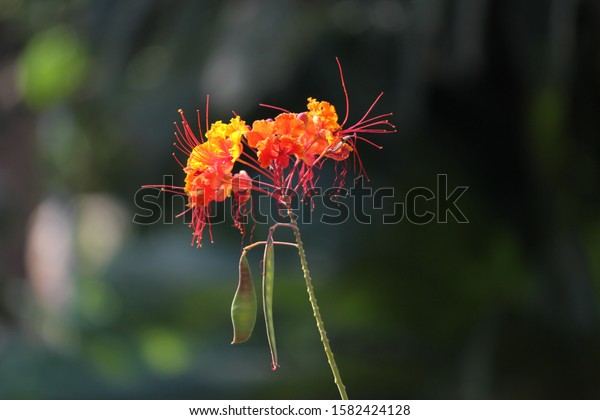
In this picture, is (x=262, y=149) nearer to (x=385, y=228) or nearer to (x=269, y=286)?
(x=269, y=286)

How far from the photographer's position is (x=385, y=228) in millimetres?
1662

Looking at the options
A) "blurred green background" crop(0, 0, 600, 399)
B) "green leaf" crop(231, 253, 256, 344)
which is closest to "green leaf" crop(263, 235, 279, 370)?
"green leaf" crop(231, 253, 256, 344)

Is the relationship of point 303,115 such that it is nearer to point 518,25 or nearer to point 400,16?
point 518,25

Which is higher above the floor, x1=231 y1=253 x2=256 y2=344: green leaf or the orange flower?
the orange flower

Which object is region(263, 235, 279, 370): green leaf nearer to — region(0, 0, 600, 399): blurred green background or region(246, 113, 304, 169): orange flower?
region(246, 113, 304, 169): orange flower

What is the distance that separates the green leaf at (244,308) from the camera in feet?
1.73

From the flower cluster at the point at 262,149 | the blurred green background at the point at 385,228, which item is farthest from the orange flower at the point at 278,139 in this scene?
the blurred green background at the point at 385,228

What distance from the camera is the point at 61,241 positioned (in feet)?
8.42

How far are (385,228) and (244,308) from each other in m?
1.14

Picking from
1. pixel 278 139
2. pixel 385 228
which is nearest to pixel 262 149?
pixel 278 139

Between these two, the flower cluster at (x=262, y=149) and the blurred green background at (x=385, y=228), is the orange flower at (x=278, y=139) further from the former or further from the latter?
the blurred green background at (x=385, y=228)

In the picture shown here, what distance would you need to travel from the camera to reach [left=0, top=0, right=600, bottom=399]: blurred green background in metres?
1.50

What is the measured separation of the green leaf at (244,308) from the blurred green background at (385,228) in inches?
38.3

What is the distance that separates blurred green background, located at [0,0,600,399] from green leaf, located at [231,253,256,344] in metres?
0.97
